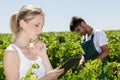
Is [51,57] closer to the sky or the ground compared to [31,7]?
closer to the ground

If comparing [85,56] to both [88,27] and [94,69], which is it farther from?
[94,69]

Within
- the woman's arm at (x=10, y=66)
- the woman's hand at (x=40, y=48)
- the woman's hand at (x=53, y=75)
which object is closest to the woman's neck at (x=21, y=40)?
the woman's hand at (x=40, y=48)

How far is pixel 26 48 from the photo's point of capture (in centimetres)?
365

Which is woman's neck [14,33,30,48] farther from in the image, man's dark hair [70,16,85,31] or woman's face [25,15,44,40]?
man's dark hair [70,16,85,31]

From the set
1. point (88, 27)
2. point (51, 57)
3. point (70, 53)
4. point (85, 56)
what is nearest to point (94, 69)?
point (88, 27)

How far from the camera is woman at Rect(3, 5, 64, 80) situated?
11.0 ft

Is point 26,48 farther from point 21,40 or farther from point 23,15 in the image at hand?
point 23,15

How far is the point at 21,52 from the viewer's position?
138 inches

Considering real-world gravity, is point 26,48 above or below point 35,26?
below

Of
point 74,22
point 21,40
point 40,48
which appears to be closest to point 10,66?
point 21,40

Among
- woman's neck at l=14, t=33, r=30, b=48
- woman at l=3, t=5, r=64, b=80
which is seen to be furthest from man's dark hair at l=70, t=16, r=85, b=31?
woman's neck at l=14, t=33, r=30, b=48

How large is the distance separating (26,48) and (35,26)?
26 cm

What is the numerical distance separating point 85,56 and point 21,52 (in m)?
3.33

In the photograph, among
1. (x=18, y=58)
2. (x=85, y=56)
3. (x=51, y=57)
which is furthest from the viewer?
(x=51, y=57)
